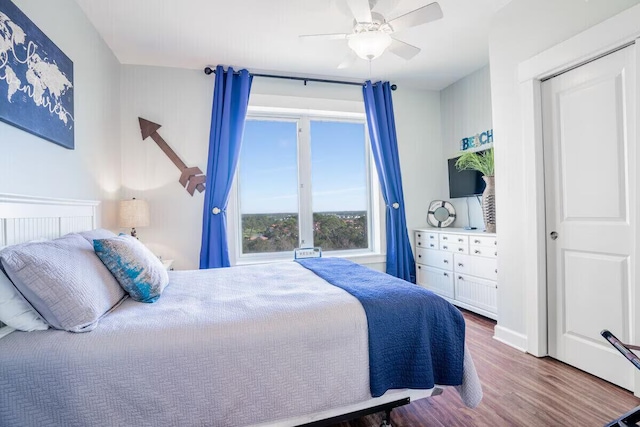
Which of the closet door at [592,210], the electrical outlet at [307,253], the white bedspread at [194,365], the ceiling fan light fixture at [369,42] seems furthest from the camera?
the electrical outlet at [307,253]

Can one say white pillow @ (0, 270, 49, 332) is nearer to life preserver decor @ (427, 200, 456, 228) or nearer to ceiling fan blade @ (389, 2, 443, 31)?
ceiling fan blade @ (389, 2, 443, 31)

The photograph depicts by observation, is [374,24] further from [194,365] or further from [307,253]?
[307,253]

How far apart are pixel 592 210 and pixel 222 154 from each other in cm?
318

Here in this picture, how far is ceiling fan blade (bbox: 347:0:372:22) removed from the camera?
1.94m

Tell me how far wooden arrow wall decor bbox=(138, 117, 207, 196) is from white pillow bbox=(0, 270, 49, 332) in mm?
2290

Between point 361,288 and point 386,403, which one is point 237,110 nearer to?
point 361,288

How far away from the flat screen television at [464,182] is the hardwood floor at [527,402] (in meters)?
1.86

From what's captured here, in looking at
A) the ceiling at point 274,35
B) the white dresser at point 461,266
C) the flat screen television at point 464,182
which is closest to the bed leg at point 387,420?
the white dresser at point 461,266

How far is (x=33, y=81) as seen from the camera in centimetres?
180

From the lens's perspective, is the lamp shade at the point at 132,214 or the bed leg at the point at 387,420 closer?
the bed leg at the point at 387,420

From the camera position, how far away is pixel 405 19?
2113 mm

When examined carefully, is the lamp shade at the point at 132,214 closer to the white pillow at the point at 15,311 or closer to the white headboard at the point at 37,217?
the white headboard at the point at 37,217

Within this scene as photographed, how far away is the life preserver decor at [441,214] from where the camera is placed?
407 cm

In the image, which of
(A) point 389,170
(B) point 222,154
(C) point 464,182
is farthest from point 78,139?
(C) point 464,182
